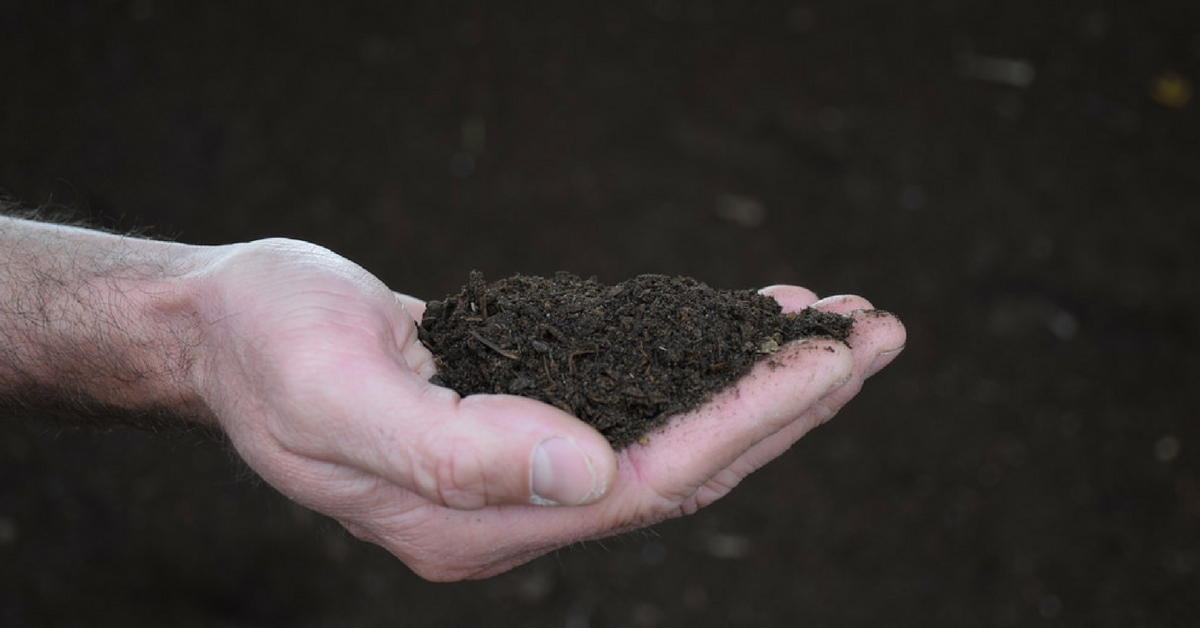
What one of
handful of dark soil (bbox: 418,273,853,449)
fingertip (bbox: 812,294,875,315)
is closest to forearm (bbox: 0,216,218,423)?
handful of dark soil (bbox: 418,273,853,449)

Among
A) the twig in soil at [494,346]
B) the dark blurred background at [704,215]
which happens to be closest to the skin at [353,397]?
the twig in soil at [494,346]

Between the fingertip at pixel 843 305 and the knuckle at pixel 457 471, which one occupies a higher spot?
the fingertip at pixel 843 305

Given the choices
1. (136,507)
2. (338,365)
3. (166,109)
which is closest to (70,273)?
(338,365)

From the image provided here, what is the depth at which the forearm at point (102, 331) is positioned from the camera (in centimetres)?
185

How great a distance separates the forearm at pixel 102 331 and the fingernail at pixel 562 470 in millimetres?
846

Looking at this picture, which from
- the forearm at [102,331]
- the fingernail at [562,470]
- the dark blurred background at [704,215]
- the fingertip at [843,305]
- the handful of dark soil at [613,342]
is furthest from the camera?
the dark blurred background at [704,215]

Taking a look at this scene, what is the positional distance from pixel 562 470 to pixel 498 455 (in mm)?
109

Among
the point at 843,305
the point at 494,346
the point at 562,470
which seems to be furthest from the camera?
the point at 843,305

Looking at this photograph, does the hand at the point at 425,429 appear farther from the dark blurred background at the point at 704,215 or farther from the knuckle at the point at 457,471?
the dark blurred background at the point at 704,215

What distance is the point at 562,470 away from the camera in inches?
55.8

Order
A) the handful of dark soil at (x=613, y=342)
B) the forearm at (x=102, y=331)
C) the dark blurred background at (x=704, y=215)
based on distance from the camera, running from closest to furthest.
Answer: the handful of dark soil at (x=613, y=342) < the forearm at (x=102, y=331) < the dark blurred background at (x=704, y=215)

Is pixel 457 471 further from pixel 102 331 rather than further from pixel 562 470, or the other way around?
pixel 102 331

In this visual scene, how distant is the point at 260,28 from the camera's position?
3623mm

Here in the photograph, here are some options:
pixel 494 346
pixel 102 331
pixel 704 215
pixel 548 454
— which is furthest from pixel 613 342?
pixel 704 215
